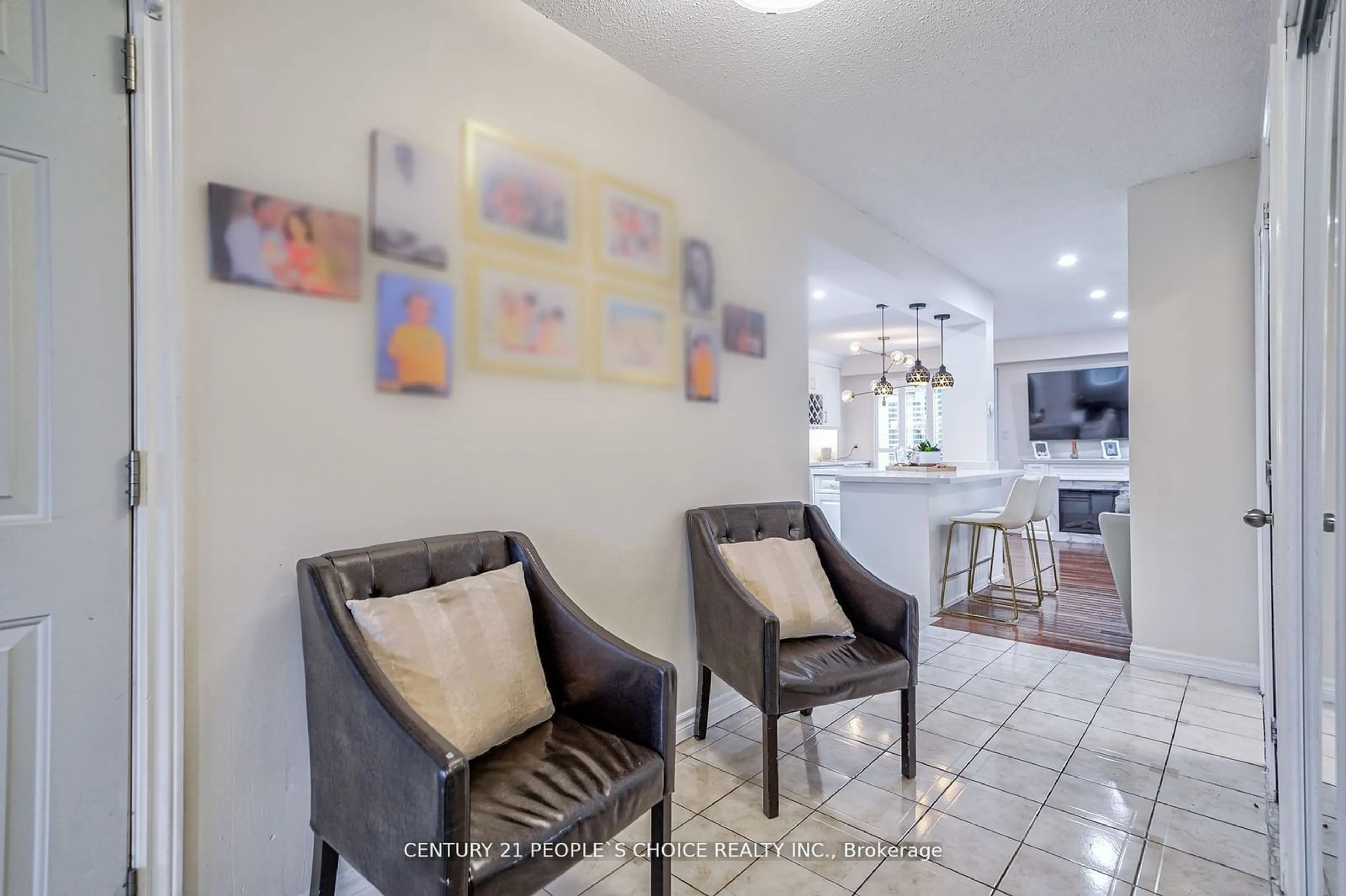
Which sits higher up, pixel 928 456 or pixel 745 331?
pixel 745 331

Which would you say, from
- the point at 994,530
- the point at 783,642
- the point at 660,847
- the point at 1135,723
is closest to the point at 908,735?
the point at 783,642

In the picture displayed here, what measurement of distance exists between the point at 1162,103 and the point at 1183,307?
1097mm

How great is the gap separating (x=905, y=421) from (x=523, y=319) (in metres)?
8.76

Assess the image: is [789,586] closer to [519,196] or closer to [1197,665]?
[519,196]

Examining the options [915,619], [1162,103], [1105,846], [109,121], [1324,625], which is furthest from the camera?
[1162,103]

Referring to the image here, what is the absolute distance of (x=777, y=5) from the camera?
5.62ft

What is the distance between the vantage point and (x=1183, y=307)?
3.14 meters

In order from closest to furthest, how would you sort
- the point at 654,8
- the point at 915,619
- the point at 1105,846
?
the point at 1105,846 < the point at 654,8 < the point at 915,619

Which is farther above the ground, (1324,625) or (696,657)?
(1324,625)

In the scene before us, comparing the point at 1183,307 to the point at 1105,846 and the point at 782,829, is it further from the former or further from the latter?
the point at 782,829

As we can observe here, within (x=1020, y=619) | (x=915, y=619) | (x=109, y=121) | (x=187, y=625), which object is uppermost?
(x=109, y=121)

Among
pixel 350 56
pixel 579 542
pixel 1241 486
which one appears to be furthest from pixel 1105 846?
pixel 350 56

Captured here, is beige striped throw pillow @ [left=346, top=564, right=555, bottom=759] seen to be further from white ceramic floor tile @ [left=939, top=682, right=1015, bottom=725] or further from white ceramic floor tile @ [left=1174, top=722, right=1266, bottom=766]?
white ceramic floor tile @ [left=1174, top=722, right=1266, bottom=766]

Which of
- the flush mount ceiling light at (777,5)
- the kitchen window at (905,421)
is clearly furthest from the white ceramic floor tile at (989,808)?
the kitchen window at (905,421)
